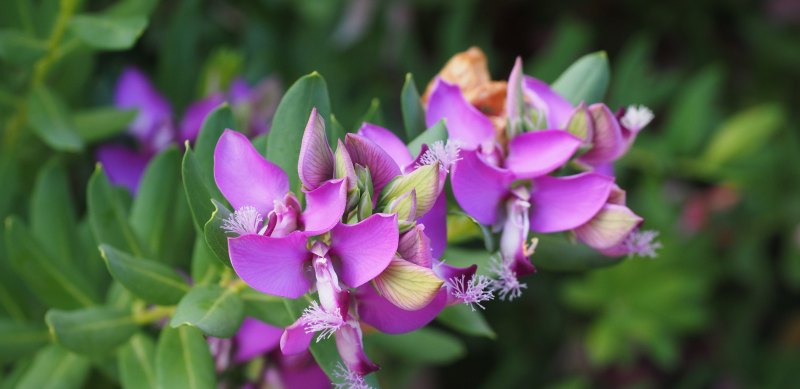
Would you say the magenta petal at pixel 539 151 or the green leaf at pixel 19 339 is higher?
the magenta petal at pixel 539 151

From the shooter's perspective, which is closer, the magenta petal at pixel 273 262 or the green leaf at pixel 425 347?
the magenta petal at pixel 273 262

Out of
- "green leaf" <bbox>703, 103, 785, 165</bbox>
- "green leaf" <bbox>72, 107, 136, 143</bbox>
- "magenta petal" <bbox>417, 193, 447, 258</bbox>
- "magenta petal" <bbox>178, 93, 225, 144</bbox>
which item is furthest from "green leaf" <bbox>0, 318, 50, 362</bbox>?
"green leaf" <bbox>703, 103, 785, 165</bbox>

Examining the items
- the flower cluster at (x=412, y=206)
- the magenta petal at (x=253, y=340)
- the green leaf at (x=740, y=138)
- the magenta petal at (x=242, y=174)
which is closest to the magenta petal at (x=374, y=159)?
the flower cluster at (x=412, y=206)

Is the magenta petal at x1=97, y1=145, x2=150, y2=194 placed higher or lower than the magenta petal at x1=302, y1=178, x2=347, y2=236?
lower

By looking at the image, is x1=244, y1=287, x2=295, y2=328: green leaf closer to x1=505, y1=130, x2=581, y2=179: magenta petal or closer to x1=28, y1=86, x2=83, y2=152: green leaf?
x1=505, y1=130, x2=581, y2=179: magenta petal

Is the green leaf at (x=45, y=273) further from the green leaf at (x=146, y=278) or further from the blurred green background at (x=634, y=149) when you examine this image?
the blurred green background at (x=634, y=149)

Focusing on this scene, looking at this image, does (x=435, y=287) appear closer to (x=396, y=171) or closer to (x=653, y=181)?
(x=396, y=171)

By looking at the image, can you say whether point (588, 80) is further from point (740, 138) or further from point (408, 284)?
point (740, 138)
